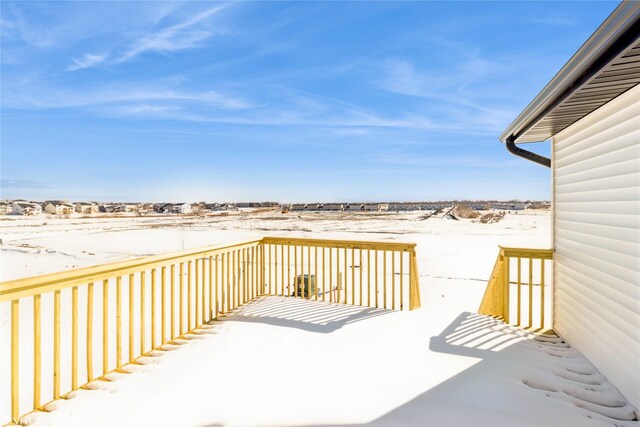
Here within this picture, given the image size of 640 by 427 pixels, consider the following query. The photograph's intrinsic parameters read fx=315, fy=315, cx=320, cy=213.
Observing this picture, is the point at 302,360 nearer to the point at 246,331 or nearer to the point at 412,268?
the point at 246,331

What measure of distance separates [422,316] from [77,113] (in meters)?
17.9

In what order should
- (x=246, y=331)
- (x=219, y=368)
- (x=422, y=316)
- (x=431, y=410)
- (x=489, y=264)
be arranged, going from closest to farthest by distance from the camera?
1. (x=431, y=410)
2. (x=219, y=368)
3. (x=246, y=331)
4. (x=422, y=316)
5. (x=489, y=264)

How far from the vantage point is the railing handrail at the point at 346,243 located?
15.3ft

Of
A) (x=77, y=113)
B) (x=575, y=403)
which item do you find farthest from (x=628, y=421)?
(x=77, y=113)

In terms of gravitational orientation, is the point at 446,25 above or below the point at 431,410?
above

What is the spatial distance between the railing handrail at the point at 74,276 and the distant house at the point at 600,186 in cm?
374

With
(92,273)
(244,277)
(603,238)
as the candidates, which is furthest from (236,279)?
(603,238)

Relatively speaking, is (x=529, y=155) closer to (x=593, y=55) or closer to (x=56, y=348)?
(x=593, y=55)

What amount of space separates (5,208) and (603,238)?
64142 mm

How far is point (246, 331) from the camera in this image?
3.61m

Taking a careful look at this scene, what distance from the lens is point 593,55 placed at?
185cm

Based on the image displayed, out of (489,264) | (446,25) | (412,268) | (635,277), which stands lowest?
(489,264)

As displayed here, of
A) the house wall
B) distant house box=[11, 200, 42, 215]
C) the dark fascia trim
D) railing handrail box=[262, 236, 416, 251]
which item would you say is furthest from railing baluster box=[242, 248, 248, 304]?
distant house box=[11, 200, 42, 215]

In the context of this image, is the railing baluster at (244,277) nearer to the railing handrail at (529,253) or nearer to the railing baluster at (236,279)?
the railing baluster at (236,279)
